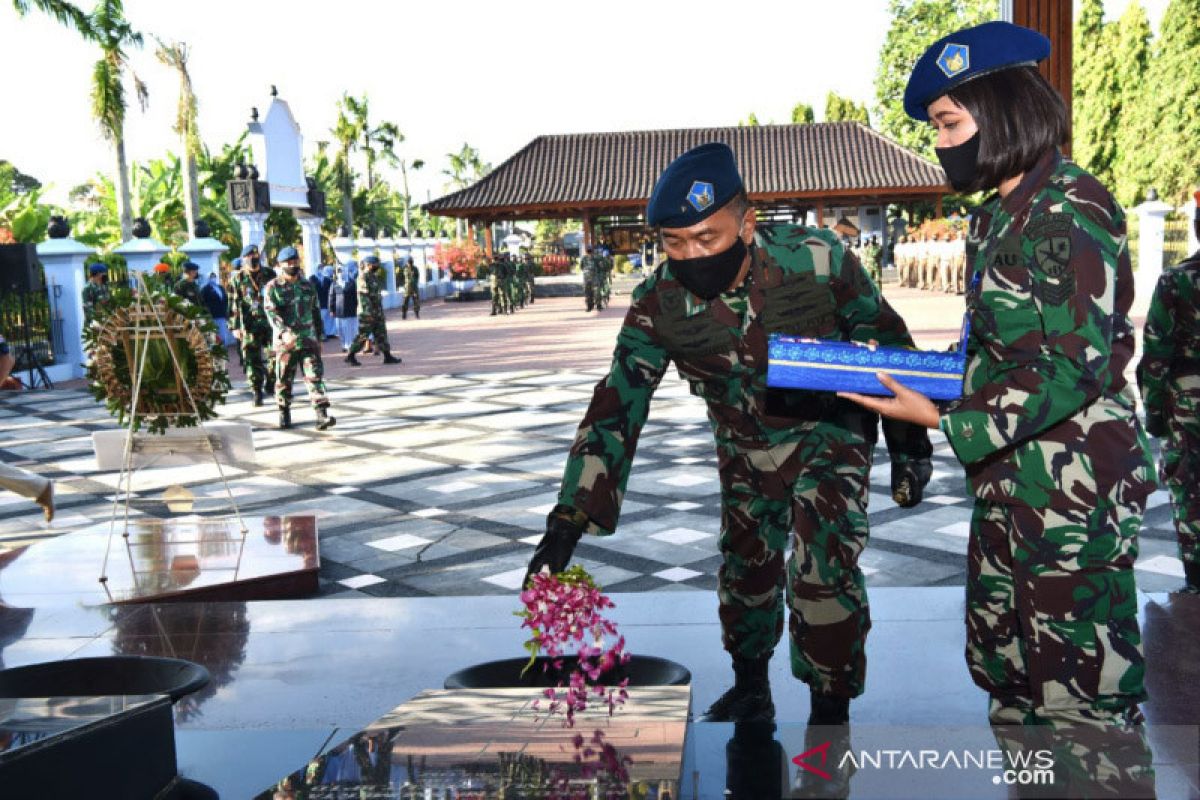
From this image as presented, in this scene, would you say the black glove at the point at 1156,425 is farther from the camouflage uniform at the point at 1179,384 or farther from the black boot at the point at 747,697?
the black boot at the point at 747,697

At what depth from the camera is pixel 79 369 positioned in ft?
56.1

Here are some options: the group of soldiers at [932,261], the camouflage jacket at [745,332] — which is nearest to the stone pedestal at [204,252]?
the group of soldiers at [932,261]

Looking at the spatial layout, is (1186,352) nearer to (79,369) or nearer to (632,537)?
(632,537)

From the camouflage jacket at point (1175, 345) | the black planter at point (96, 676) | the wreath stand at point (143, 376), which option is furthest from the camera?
the wreath stand at point (143, 376)

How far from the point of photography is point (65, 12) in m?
24.6

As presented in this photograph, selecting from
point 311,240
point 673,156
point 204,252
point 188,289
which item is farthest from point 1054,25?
point 673,156

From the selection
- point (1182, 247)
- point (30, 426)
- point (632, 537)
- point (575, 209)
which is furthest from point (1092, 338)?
point (575, 209)

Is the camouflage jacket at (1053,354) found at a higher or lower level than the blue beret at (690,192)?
lower

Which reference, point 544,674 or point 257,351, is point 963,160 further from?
point 257,351

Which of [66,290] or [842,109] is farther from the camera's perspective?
[842,109]

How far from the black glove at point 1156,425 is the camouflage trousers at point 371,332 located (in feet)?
41.5

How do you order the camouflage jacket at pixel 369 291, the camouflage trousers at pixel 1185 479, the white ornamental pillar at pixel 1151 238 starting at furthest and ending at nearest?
1. the white ornamental pillar at pixel 1151 238
2. the camouflage jacket at pixel 369 291
3. the camouflage trousers at pixel 1185 479

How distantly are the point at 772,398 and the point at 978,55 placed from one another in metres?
0.94

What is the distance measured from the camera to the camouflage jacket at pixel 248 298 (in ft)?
39.5
